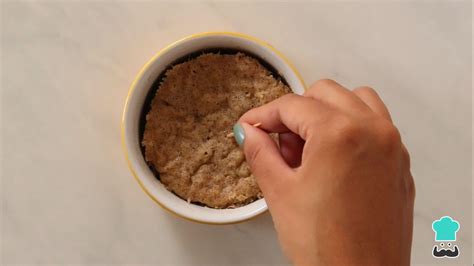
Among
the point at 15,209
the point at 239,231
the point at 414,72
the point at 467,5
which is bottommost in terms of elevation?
the point at 15,209

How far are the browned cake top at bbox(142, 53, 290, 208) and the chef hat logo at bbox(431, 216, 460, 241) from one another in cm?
30

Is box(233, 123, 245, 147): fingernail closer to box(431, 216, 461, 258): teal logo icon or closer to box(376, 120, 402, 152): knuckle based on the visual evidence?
box(376, 120, 402, 152): knuckle

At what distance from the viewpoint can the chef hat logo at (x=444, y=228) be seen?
0.85 meters

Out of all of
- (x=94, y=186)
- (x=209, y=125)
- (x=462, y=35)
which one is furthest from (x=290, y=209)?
(x=462, y=35)

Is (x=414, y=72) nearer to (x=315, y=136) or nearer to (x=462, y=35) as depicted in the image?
(x=462, y=35)

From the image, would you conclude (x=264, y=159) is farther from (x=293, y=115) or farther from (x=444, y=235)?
(x=444, y=235)

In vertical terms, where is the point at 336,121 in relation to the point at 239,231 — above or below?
above

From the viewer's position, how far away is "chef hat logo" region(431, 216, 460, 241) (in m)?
0.85

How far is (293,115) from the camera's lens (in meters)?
0.59

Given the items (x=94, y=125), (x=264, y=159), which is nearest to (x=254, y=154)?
(x=264, y=159)

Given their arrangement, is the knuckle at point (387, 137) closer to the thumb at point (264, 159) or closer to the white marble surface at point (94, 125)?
the thumb at point (264, 159)

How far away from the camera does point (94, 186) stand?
0.82m

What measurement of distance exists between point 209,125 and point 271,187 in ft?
0.67

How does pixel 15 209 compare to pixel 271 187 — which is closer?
pixel 271 187
